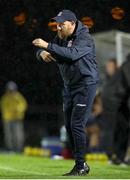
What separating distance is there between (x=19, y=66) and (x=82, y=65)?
14.0 feet

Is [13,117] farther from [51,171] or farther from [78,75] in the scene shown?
[78,75]

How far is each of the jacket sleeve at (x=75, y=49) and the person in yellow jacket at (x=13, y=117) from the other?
1025cm

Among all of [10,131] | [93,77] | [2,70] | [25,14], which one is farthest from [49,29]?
[10,131]

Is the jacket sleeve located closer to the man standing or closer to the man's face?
the man standing

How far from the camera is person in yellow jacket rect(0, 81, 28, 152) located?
20.2 m

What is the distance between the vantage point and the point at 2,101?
68.8 ft

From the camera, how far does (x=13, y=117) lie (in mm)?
20500

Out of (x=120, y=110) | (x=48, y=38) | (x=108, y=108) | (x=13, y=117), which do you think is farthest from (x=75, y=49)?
(x=13, y=117)

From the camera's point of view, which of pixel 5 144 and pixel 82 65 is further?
pixel 5 144

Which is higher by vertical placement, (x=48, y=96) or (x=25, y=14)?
(x=25, y=14)

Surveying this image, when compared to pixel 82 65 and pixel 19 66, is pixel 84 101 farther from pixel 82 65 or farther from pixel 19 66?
pixel 19 66

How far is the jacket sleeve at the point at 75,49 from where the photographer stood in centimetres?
960

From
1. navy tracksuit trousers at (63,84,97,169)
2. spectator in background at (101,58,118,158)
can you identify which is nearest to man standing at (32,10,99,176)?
navy tracksuit trousers at (63,84,97,169)

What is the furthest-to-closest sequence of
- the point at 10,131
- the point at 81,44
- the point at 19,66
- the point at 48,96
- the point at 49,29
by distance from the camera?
the point at 10,131, the point at 48,96, the point at 19,66, the point at 49,29, the point at 81,44
